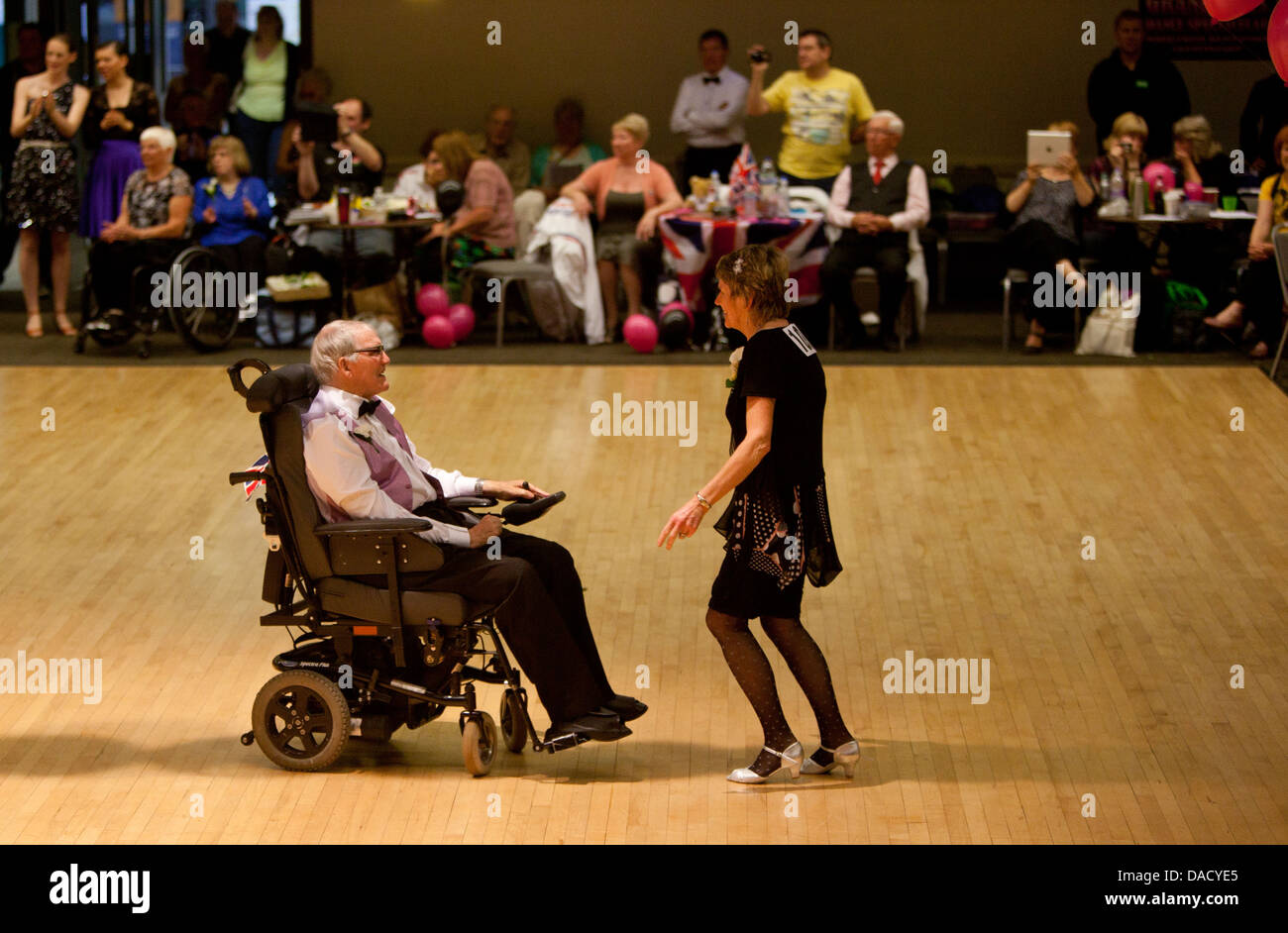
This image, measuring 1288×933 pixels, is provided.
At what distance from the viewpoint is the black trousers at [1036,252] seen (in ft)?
30.7

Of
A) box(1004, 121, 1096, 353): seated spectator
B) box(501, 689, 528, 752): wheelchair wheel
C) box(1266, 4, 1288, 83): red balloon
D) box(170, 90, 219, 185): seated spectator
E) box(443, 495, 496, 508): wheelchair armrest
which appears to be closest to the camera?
box(501, 689, 528, 752): wheelchair wheel

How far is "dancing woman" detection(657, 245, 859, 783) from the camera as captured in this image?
4164mm

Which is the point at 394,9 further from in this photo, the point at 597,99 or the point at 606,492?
the point at 606,492

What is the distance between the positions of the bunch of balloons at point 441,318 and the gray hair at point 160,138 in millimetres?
1523

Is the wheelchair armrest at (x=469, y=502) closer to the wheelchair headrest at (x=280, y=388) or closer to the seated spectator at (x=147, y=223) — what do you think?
the wheelchair headrest at (x=280, y=388)

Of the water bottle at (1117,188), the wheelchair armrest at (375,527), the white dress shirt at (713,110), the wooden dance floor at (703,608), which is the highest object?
the white dress shirt at (713,110)

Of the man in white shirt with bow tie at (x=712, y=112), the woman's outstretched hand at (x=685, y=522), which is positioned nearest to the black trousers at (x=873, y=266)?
the man in white shirt with bow tie at (x=712, y=112)

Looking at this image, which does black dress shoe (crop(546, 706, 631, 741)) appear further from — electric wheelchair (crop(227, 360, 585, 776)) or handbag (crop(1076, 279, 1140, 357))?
handbag (crop(1076, 279, 1140, 357))

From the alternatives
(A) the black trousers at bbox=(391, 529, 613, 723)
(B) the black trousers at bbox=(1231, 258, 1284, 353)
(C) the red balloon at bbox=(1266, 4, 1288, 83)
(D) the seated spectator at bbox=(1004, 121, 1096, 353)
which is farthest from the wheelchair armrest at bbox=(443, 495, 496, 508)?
(B) the black trousers at bbox=(1231, 258, 1284, 353)

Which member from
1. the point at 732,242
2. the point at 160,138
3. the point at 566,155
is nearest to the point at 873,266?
the point at 732,242

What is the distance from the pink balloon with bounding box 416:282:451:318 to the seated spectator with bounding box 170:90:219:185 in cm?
194

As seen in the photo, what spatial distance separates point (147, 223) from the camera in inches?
371

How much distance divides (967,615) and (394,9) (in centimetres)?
837

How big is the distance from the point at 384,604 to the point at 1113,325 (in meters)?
5.95
